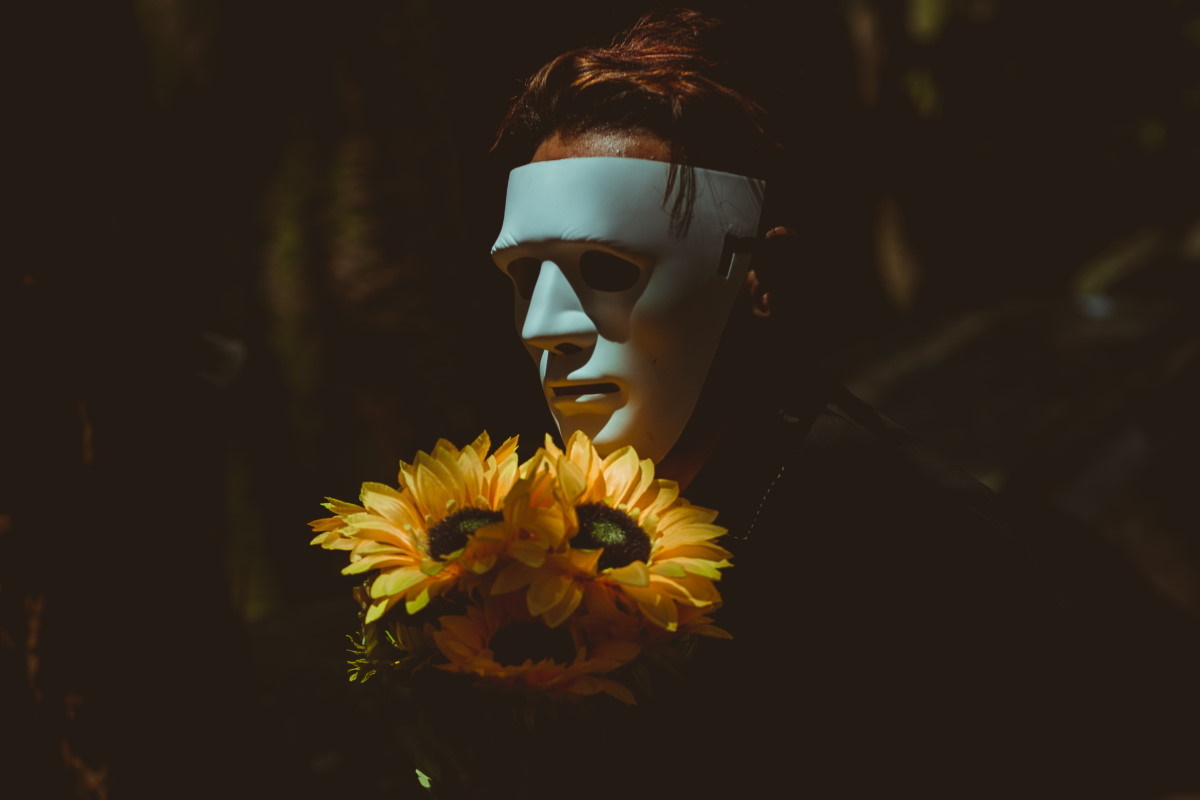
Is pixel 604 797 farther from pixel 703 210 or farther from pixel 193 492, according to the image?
pixel 193 492

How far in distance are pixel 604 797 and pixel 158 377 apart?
1.23 meters

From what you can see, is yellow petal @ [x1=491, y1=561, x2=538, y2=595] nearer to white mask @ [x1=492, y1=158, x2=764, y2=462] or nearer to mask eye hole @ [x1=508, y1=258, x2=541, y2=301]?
white mask @ [x1=492, y1=158, x2=764, y2=462]

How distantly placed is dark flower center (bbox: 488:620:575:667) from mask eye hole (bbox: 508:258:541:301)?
1.27 ft

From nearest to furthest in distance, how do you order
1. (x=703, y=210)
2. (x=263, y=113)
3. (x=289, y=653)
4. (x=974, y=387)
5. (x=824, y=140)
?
(x=703, y=210), (x=824, y=140), (x=289, y=653), (x=263, y=113), (x=974, y=387)

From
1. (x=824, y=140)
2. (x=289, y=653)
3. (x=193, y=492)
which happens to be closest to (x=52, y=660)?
(x=193, y=492)

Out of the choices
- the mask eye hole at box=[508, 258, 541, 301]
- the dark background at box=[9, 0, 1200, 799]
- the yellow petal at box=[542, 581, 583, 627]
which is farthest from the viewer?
the dark background at box=[9, 0, 1200, 799]

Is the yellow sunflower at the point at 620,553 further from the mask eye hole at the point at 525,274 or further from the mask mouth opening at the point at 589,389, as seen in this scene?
the mask eye hole at the point at 525,274

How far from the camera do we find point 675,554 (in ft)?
3.29

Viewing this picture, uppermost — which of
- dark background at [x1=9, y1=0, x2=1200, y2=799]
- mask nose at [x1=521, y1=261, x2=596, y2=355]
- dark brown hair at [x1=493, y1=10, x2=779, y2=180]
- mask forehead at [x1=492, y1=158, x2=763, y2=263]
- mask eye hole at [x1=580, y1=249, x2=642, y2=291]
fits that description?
dark brown hair at [x1=493, y1=10, x2=779, y2=180]

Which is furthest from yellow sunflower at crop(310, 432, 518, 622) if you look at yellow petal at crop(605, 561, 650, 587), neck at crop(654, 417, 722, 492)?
neck at crop(654, 417, 722, 492)

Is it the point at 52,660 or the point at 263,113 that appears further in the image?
the point at 263,113

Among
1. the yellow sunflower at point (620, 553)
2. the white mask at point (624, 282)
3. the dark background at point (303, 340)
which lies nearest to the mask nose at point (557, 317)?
the white mask at point (624, 282)

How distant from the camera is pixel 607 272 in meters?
1.14

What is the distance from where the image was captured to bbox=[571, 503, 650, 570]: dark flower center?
987mm
